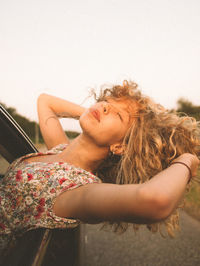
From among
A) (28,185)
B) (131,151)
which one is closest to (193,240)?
(131,151)

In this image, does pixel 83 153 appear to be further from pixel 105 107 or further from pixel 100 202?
pixel 100 202

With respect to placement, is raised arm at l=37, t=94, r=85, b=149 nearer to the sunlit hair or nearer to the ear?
the ear

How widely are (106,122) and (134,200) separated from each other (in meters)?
1.07

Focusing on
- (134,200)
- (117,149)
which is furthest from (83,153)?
(134,200)

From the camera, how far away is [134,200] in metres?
0.94

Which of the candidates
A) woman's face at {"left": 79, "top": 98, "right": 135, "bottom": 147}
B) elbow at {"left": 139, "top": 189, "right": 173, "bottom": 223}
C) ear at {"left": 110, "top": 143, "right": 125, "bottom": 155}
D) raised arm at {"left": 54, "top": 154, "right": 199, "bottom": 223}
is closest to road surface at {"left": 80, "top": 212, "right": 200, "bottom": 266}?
ear at {"left": 110, "top": 143, "right": 125, "bottom": 155}

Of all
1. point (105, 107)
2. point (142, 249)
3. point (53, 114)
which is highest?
point (53, 114)

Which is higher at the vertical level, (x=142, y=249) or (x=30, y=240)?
(x=30, y=240)

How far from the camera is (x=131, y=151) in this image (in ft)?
6.51

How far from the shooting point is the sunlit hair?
6.15 ft

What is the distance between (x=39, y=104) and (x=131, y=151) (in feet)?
4.58

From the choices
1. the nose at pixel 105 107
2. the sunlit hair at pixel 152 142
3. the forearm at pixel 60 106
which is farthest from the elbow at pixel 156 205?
the forearm at pixel 60 106

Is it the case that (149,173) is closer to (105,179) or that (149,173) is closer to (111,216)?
(105,179)

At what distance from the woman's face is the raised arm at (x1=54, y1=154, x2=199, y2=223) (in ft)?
2.52
